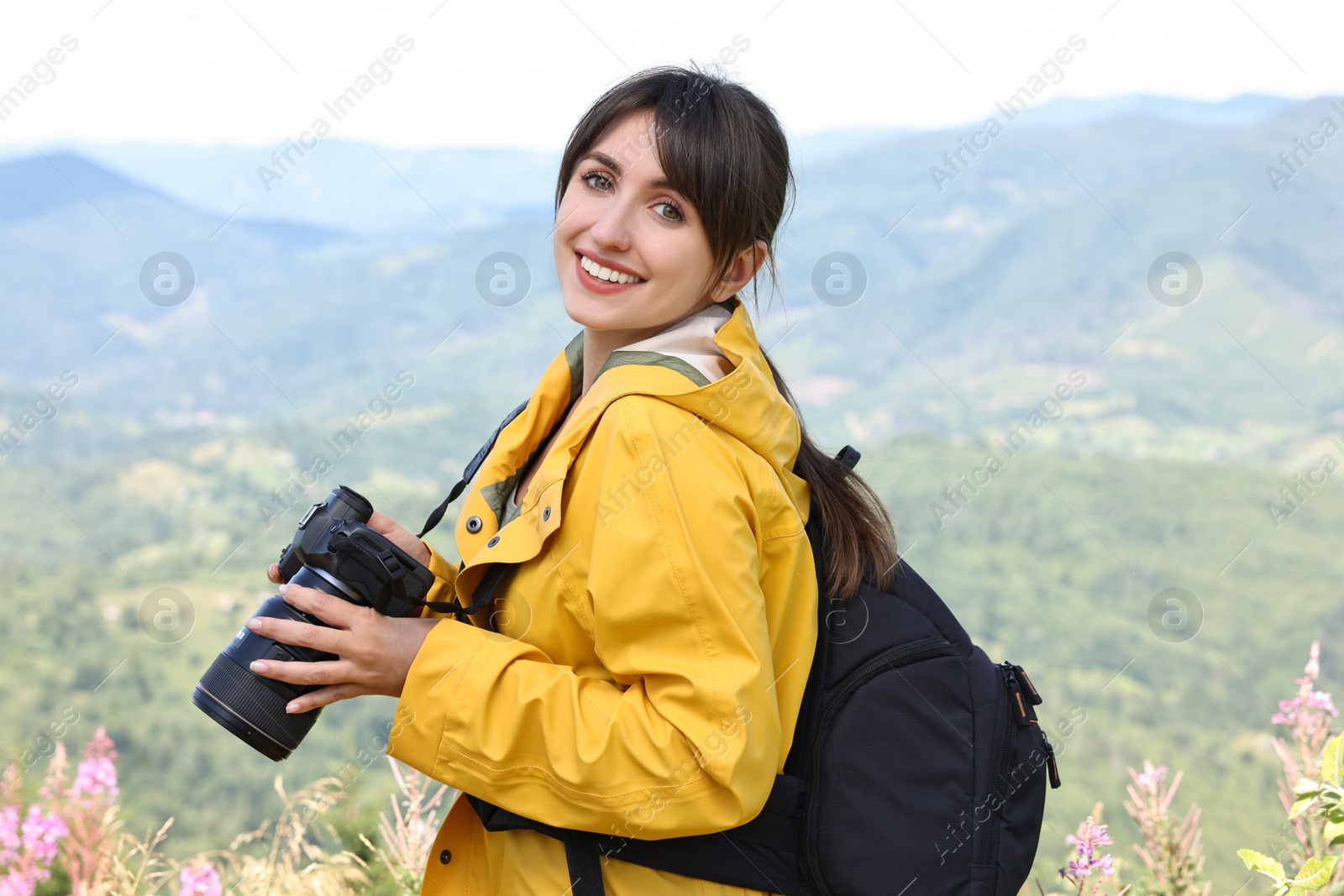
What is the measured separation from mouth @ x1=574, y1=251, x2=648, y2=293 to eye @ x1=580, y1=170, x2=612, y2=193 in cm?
10

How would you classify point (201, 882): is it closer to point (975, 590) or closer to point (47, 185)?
point (975, 590)

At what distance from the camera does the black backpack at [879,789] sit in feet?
4.02

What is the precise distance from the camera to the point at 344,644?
1237mm

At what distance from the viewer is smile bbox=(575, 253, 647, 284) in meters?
1.41

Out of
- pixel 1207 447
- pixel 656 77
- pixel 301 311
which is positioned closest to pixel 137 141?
pixel 301 311

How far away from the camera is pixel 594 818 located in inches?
45.1

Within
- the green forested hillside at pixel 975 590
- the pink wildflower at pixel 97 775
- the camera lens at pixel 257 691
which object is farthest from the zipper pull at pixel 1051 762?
the green forested hillside at pixel 975 590

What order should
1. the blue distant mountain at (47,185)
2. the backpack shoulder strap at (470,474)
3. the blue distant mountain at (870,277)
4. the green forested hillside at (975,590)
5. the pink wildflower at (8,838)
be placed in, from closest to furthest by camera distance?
the backpack shoulder strap at (470,474) → the pink wildflower at (8,838) → the green forested hillside at (975,590) → the blue distant mountain at (870,277) → the blue distant mountain at (47,185)

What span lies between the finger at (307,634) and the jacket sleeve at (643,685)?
0.38ft

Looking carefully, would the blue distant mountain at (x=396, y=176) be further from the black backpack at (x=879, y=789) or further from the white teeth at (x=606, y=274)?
the black backpack at (x=879, y=789)

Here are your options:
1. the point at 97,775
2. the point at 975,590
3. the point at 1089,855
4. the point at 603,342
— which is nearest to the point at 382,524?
the point at 603,342

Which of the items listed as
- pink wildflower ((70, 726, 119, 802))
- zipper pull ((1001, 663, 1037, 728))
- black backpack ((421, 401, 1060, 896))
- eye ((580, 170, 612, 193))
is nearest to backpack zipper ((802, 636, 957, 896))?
black backpack ((421, 401, 1060, 896))

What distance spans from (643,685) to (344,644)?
0.38 meters

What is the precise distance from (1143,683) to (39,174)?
87.1 m
